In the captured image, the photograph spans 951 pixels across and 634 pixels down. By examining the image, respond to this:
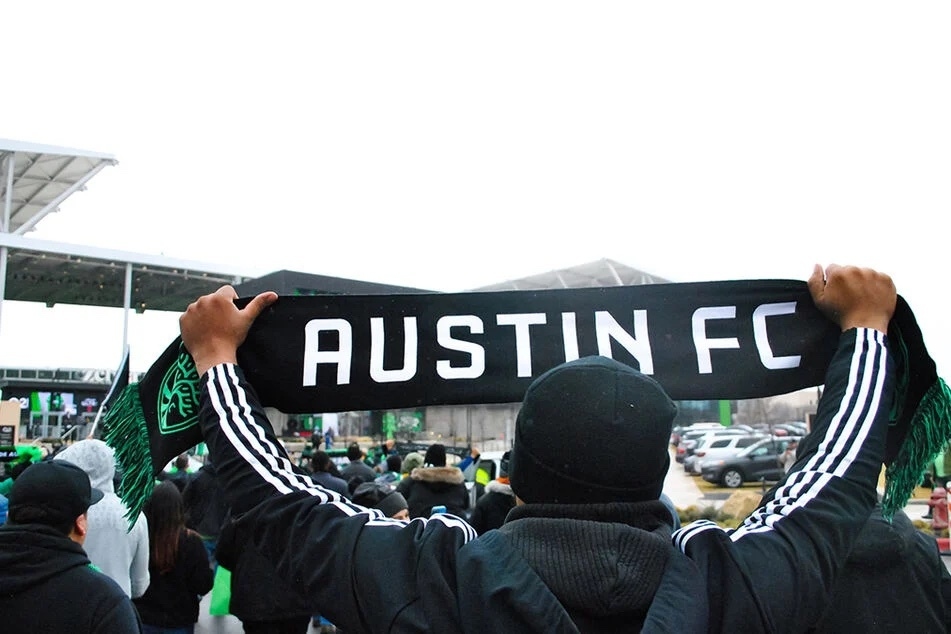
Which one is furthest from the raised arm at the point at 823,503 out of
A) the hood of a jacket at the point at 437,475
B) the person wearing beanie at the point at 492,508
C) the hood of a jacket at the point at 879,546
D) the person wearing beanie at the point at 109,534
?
the hood of a jacket at the point at 437,475

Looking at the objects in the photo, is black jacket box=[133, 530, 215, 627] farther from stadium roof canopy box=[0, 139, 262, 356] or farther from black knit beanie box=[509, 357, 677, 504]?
stadium roof canopy box=[0, 139, 262, 356]

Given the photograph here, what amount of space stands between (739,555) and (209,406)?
113 centimetres

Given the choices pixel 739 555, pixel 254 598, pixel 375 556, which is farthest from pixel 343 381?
pixel 254 598

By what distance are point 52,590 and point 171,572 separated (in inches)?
84.5

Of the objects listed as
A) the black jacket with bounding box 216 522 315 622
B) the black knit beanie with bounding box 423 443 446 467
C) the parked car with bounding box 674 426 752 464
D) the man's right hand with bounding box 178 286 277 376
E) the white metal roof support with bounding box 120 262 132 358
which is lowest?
the parked car with bounding box 674 426 752 464

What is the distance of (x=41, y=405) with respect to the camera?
28.3 m

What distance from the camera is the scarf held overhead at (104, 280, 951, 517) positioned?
7.44 ft

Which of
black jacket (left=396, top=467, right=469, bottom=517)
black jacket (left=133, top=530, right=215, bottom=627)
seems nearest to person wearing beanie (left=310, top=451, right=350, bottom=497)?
black jacket (left=396, top=467, right=469, bottom=517)

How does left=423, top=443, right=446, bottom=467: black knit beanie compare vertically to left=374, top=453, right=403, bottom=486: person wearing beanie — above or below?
above

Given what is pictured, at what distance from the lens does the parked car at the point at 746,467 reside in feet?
69.7

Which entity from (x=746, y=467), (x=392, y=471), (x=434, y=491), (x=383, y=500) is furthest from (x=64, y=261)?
(x=383, y=500)

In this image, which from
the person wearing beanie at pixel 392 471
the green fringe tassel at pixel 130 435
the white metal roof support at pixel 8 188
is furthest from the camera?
the white metal roof support at pixel 8 188

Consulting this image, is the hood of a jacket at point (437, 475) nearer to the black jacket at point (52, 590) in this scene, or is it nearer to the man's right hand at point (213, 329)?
the black jacket at point (52, 590)

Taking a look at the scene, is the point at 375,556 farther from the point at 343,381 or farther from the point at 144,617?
the point at 144,617
